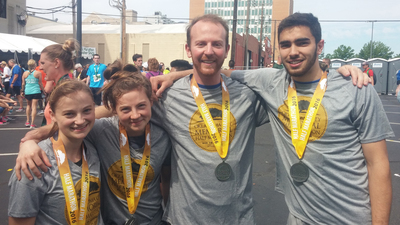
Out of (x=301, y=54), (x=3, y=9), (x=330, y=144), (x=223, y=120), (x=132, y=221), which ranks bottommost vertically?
(x=132, y=221)

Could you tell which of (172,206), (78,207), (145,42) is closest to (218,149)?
(172,206)

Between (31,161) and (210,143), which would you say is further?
(210,143)

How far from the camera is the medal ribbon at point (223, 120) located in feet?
7.43

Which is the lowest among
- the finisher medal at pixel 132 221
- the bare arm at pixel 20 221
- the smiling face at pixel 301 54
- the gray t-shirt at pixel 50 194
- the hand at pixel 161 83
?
the finisher medal at pixel 132 221

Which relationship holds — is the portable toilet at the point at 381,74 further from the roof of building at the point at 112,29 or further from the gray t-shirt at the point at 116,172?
the gray t-shirt at the point at 116,172

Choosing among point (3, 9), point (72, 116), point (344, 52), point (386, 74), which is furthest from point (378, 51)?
point (72, 116)

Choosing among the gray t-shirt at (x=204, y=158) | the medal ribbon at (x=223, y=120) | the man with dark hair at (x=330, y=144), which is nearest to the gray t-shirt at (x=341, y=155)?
the man with dark hair at (x=330, y=144)

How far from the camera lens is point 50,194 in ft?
6.27

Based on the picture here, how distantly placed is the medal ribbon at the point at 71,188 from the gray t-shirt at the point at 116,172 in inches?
8.7

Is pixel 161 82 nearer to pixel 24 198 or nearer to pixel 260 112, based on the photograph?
pixel 260 112

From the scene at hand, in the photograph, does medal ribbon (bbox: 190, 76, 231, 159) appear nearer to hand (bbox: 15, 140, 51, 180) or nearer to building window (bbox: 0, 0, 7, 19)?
hand (bbox: 15, 140, 51, 180)

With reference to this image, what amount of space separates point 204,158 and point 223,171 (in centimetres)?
16

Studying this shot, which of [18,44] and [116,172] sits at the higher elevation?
[18,44]

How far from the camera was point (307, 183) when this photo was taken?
2158 mm
